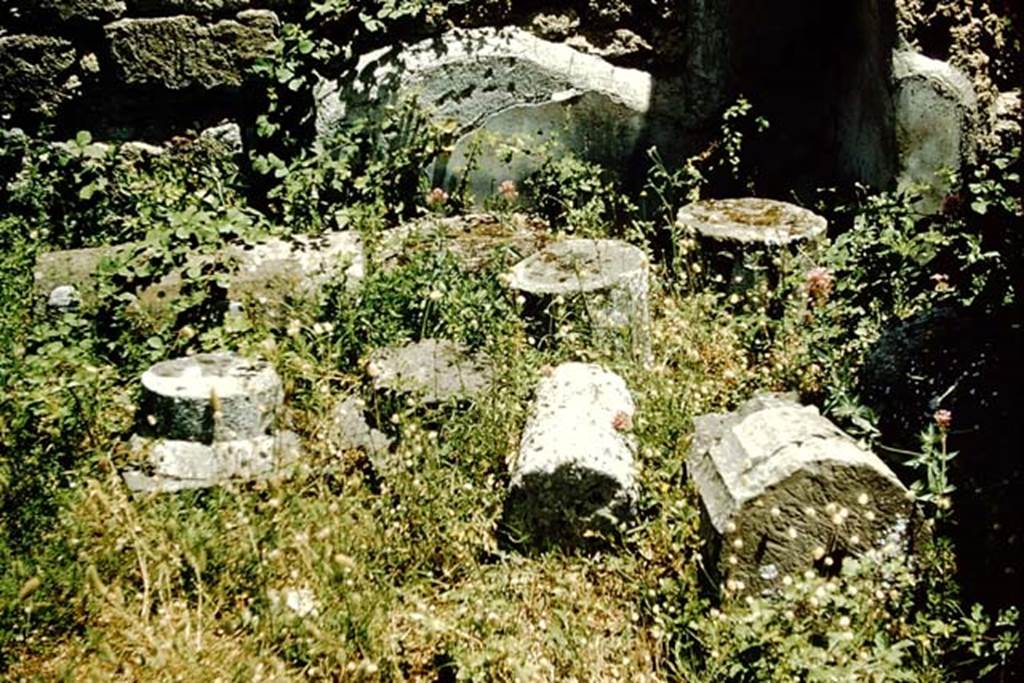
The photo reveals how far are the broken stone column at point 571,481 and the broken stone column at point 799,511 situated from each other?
0.38 metres

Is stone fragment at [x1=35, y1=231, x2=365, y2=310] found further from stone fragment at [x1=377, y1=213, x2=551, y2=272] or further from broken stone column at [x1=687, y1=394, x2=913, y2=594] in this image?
broken stone column at [x1=687, y1=394, x2=913, y2=594]

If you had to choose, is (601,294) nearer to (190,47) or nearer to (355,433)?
(355,433)

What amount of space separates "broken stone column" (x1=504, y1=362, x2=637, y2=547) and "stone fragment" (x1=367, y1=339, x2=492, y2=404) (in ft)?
1.88

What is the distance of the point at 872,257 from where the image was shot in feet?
14.5

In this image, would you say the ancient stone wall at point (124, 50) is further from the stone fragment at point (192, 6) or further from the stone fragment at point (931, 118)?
the stone fragment at point (931, 118)

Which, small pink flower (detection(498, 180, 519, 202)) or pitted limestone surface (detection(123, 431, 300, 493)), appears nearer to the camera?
pitted limestone surface (detection(123, 431, 300, 493))

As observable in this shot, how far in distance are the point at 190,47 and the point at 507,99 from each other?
1.79 m

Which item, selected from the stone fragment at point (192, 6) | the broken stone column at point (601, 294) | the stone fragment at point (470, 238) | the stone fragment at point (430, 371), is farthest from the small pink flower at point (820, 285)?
the stone fragment at point (192, 6)

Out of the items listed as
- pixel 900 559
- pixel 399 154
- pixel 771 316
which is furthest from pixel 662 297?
pixel 900 559

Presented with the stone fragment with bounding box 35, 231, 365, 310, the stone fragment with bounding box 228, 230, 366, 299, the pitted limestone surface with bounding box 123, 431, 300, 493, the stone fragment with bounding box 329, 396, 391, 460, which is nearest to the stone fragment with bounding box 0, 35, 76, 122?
the stone fragment with bounding box 35, 231, 365, 310

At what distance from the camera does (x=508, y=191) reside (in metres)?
5.62

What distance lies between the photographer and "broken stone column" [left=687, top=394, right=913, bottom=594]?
10.4 feet

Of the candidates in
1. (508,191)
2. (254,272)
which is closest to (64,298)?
(254,272)

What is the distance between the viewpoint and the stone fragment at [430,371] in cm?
424
